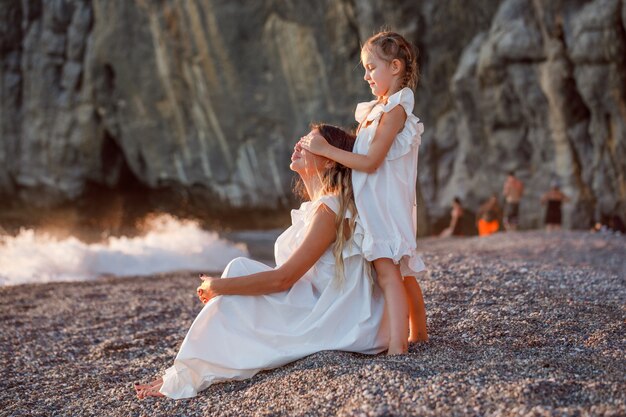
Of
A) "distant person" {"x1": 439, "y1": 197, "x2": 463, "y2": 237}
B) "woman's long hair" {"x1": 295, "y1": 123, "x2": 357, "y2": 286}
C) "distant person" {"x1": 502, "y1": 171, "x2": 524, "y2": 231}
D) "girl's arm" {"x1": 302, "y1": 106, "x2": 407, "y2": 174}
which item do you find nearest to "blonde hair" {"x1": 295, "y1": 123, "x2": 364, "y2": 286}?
"woman's long hair" {"x1": 295, "y1": 123, "x2": 357, "y2": 286}

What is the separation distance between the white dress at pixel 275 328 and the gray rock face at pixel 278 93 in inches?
567

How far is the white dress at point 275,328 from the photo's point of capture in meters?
4.50

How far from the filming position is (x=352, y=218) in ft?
15.4

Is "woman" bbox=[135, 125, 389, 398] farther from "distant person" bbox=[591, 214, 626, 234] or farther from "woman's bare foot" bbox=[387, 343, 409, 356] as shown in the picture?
"distant person" bbox=[591, 214, 626, 234]

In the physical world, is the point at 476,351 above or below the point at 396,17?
below

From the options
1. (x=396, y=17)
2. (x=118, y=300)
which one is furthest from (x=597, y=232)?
(x=118, y=300)

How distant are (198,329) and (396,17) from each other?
64.9 feet

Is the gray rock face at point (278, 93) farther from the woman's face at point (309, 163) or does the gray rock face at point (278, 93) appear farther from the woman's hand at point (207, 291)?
the woman's hand at point (207, 291)

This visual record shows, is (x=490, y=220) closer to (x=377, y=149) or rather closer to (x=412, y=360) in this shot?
(x=377, y=149)

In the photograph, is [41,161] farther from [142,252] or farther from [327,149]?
[327,149]

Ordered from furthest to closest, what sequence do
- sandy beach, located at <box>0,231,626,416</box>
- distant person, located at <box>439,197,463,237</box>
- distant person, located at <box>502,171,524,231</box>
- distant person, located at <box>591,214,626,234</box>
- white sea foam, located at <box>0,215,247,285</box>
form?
distant person, located at <box>439,197,463,237</box> < distant person, located at <box>502,171,524,231</box> < distant person, located at <box>591,214,626,234</box> < white sea foam, located at <box>0,215,247,285</box> < sandy beach, located at <box>0,231,626,416</box>

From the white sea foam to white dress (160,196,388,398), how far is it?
29.0ft

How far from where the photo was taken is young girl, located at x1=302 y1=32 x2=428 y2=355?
15.1 ft

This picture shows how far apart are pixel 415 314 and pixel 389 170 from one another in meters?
0.91
